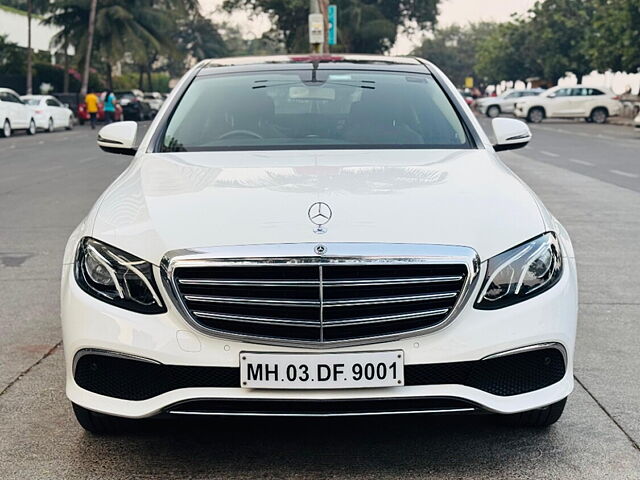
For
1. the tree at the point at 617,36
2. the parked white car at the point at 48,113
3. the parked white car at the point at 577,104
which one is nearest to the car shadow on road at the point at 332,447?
the parked white car at the point at 48,113

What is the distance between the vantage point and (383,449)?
4.02 meters

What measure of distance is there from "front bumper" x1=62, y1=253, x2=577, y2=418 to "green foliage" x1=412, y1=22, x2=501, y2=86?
14244 centimetres

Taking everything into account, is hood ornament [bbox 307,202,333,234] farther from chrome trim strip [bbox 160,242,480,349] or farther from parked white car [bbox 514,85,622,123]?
parked white car [bbox 514,85,622,123]

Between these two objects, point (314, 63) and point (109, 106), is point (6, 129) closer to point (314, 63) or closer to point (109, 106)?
point (109, 106)

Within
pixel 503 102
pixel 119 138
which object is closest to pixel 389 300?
pixel 119 138

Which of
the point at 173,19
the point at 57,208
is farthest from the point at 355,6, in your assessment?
the point at 57,208

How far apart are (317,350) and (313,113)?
2.10 meters

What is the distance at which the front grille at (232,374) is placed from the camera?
142 inches

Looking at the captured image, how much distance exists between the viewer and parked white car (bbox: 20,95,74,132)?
3847cm

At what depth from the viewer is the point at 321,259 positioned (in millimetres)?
3590

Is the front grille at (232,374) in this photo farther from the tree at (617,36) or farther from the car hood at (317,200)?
the tree at (617,36)

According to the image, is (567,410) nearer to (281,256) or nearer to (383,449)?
(383,449)

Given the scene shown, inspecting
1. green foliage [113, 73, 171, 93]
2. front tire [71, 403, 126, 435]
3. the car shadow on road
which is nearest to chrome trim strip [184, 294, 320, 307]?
the car shadow on road

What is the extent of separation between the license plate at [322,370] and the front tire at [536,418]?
0.78 m
